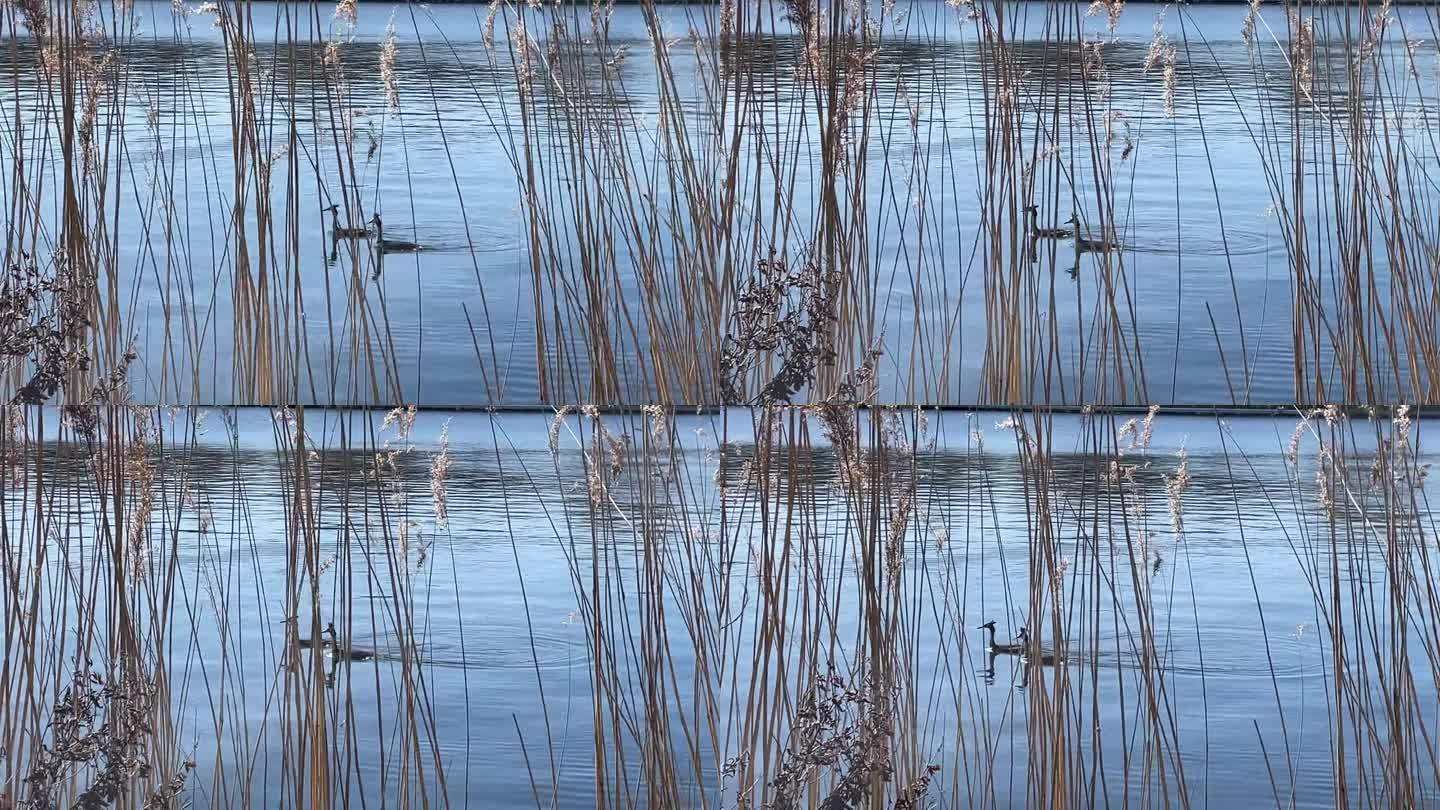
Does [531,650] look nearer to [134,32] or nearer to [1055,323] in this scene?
[1055,323]

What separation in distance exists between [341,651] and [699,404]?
620 millimetres

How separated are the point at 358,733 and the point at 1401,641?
1.48 m

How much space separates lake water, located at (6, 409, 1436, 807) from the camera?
172 centimetres

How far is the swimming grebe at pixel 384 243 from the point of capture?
1752 mm

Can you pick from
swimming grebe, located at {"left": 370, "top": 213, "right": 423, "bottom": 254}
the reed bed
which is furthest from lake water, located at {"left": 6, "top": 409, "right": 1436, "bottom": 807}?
swimming grebe, located at {"left": 370, "top": 213, "right": 423, "bottom": 254}

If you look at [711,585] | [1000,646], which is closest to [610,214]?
[711,585]

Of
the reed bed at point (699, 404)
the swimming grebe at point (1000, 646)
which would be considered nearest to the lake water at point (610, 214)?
the reed bed at point (699, 404)

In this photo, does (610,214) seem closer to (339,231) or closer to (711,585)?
(339,231)

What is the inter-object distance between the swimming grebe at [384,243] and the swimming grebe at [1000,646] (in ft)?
3.23

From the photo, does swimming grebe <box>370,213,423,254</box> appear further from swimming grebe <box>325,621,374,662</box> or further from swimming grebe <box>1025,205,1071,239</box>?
swimming grebe <box>1025,205,1071,239</box>

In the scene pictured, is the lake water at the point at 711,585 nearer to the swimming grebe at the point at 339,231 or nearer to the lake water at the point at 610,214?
the lake water at the point at 610,214

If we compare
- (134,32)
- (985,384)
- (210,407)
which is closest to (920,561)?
(985,384)

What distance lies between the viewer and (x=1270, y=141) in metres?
1.79

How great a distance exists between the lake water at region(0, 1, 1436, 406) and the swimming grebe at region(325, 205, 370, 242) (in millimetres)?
19
